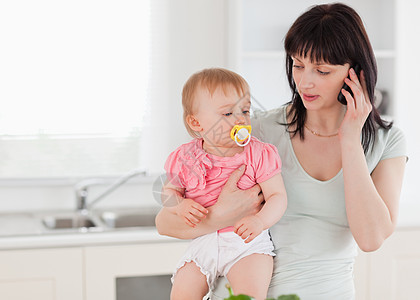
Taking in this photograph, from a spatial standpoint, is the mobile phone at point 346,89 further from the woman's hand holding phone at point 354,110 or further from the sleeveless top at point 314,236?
the sleeveless top at point 314,236

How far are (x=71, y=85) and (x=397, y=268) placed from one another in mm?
1789

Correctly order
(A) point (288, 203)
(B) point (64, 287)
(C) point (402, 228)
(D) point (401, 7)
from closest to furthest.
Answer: (A) point (288, 203)
(B) point (64, 287)
(C) point (402, 228)
(D) point (401, 7)

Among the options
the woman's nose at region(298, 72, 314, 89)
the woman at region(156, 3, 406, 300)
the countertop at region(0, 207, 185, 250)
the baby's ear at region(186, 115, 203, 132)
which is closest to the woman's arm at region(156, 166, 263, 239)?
the woman at region(156, 3, 406, 300)

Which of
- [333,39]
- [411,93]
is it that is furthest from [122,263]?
[411,93]

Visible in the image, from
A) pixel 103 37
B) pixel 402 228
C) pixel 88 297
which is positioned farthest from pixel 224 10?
pixel 88 297

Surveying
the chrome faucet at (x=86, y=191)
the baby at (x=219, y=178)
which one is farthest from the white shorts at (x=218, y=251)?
the chrome faucet at (x=86, y=191)

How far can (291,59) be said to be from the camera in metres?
1.57

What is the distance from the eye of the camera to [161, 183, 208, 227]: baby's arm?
1354 mm

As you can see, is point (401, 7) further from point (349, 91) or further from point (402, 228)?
point (349, 91)

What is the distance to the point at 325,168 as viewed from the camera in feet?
5.15

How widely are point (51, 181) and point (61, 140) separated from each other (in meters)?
0.22

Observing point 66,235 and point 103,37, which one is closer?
point 66,235

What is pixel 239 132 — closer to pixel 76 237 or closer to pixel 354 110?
pixel 354 110

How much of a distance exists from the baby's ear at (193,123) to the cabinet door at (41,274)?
1.16 m
